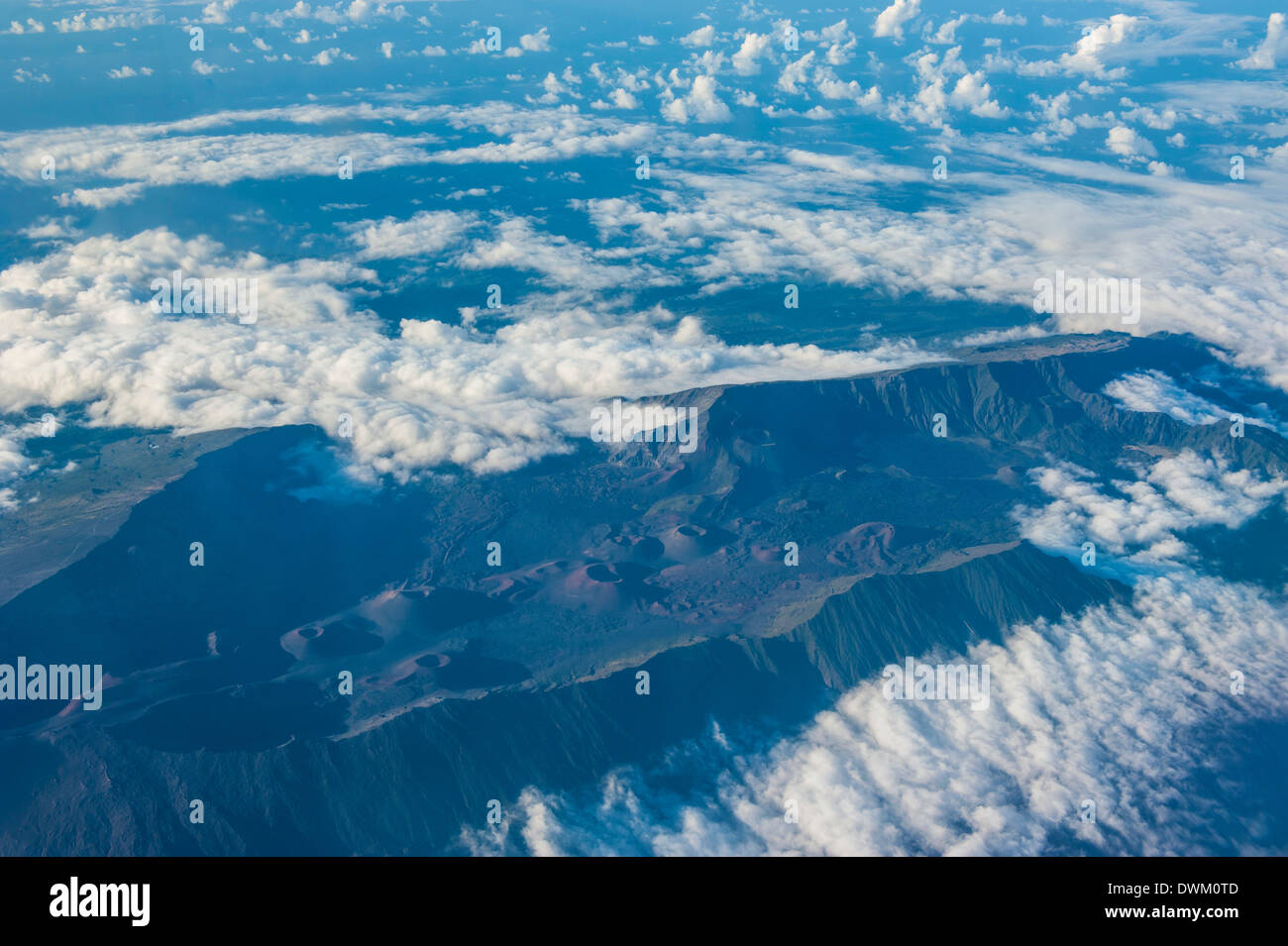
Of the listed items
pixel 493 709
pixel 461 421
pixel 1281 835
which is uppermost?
pixel 461 421

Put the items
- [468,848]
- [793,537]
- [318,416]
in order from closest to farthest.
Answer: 1. [468,848]
2. [793,537]
3. [318,416]

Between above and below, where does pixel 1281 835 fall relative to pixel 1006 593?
below

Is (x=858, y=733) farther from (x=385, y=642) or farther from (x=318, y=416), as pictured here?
(x=318, y=416)

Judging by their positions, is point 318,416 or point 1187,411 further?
point 1187,411

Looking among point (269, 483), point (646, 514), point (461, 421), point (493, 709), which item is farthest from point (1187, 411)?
point (269, 483)

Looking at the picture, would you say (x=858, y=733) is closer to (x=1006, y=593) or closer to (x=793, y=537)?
(x=1006, y=593)

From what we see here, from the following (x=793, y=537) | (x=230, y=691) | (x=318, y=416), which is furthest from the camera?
(x=318, y=416)

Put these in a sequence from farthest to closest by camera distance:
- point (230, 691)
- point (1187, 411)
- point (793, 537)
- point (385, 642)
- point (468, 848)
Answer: point (1187, 411)
point (793, 537)
point (385, 642)
point (230, 691)
point (468, 848)

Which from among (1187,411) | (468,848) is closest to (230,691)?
(468,848)

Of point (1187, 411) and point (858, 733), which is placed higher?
point (1187, 411)
